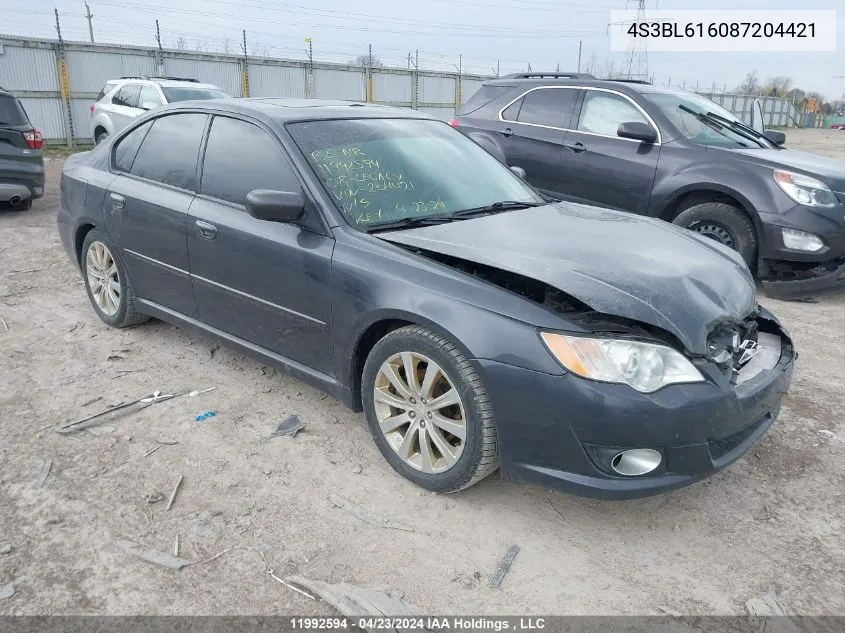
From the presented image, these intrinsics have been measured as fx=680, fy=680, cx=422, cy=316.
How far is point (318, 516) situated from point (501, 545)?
29.7 inches

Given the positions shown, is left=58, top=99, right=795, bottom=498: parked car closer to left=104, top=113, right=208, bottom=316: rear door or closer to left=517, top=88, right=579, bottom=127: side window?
left=104, top=113, right=208, bottom=316: rear door

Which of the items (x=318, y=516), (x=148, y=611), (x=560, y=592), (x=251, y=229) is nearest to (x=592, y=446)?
(x=560, y=592)

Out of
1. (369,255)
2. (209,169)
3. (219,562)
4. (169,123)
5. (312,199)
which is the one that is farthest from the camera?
(169,123)

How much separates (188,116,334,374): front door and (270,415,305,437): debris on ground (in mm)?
354

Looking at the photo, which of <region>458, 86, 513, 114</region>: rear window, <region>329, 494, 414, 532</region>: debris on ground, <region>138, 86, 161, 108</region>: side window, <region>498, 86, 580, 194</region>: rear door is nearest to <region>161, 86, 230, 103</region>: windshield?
<region>138, 86, 161, 108</region>: side window

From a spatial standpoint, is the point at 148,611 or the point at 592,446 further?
the point at 592,446

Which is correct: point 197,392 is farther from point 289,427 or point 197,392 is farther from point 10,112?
point 10,112

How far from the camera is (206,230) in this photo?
3.70 metres

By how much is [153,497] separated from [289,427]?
802 millimetres

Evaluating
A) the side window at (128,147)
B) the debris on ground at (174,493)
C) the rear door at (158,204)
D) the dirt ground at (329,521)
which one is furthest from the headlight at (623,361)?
the side window at (128,147)

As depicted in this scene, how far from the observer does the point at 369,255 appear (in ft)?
10.0

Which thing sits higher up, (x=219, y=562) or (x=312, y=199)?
(x=312, y=199)

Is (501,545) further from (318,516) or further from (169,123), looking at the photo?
(169,123)

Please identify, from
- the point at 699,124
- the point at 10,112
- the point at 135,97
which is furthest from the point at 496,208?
the point at 135,97
